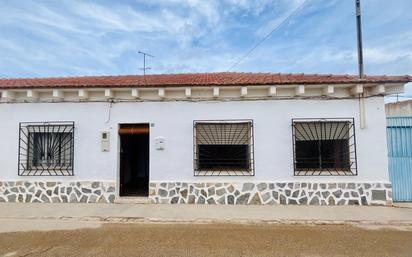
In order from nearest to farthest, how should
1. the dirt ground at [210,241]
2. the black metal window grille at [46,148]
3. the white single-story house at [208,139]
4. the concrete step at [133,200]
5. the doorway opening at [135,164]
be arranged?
1. the dirt ground at [210,241]
2. the white single-story house at [208,139]
3. the concrete step at [133,200]
4. the black metal window grille at [46,148]
5. the doorway opening at [135,164]

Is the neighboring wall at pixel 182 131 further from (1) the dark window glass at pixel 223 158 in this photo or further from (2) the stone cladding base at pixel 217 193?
(1) the dark window glass at pixel 223 158

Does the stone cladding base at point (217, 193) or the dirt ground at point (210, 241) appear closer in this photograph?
the dirt ground at point (210, 241)

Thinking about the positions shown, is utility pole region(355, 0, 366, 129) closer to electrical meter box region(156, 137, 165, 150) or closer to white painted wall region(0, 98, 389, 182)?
white painted wall region(0, 98, 389, 182)

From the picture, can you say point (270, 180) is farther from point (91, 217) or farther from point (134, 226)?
point (91, 217)

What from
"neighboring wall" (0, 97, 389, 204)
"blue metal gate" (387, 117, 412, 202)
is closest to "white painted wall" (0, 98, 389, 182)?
"neighboring wall" (0, 97, 389, 204)

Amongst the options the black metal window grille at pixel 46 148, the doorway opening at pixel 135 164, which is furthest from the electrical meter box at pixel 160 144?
the black metal window grille at pixel 46 148

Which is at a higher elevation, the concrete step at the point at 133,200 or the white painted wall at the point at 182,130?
the white painted wall at the point at 182,130

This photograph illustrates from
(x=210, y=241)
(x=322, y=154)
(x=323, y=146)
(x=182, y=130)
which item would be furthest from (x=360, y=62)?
(x=210, y=241)

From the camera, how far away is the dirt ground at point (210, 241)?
14.9 feet

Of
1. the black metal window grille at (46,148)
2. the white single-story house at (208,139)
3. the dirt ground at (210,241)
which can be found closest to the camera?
the dirt ground at (210,241)

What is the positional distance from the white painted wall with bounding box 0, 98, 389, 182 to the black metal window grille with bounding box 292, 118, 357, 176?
181 mm

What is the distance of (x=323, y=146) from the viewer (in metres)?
8.14

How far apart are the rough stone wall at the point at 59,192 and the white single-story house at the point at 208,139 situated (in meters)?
0.03

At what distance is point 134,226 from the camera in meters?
6.00
